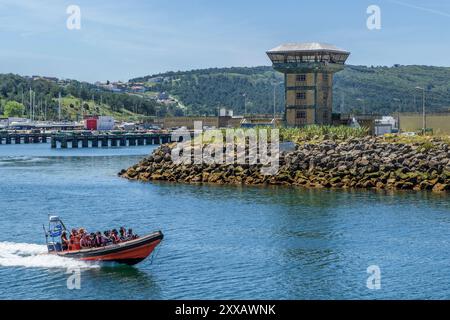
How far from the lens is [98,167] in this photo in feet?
425

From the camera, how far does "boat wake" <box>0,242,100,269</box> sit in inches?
1992

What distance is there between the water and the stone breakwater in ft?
14.1

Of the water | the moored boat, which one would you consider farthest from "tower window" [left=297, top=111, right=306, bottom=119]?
the moored boat

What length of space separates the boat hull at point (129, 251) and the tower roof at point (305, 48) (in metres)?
73.9

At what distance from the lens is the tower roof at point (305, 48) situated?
119 meters

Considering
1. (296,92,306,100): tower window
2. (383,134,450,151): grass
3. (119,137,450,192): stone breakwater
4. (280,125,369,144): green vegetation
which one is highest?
(296,92,306,100): tower window

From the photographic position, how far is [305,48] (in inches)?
4719

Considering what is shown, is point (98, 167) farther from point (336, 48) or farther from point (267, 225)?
point (267, 225)

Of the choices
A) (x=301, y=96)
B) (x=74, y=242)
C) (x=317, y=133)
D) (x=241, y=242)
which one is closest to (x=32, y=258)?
(x=74, y=242)

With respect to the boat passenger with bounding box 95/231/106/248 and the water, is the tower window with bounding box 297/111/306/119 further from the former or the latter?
the boat passenger with bounding box 95/231/106/248

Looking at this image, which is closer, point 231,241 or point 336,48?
point 231,241

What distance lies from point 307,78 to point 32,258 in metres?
72.9
